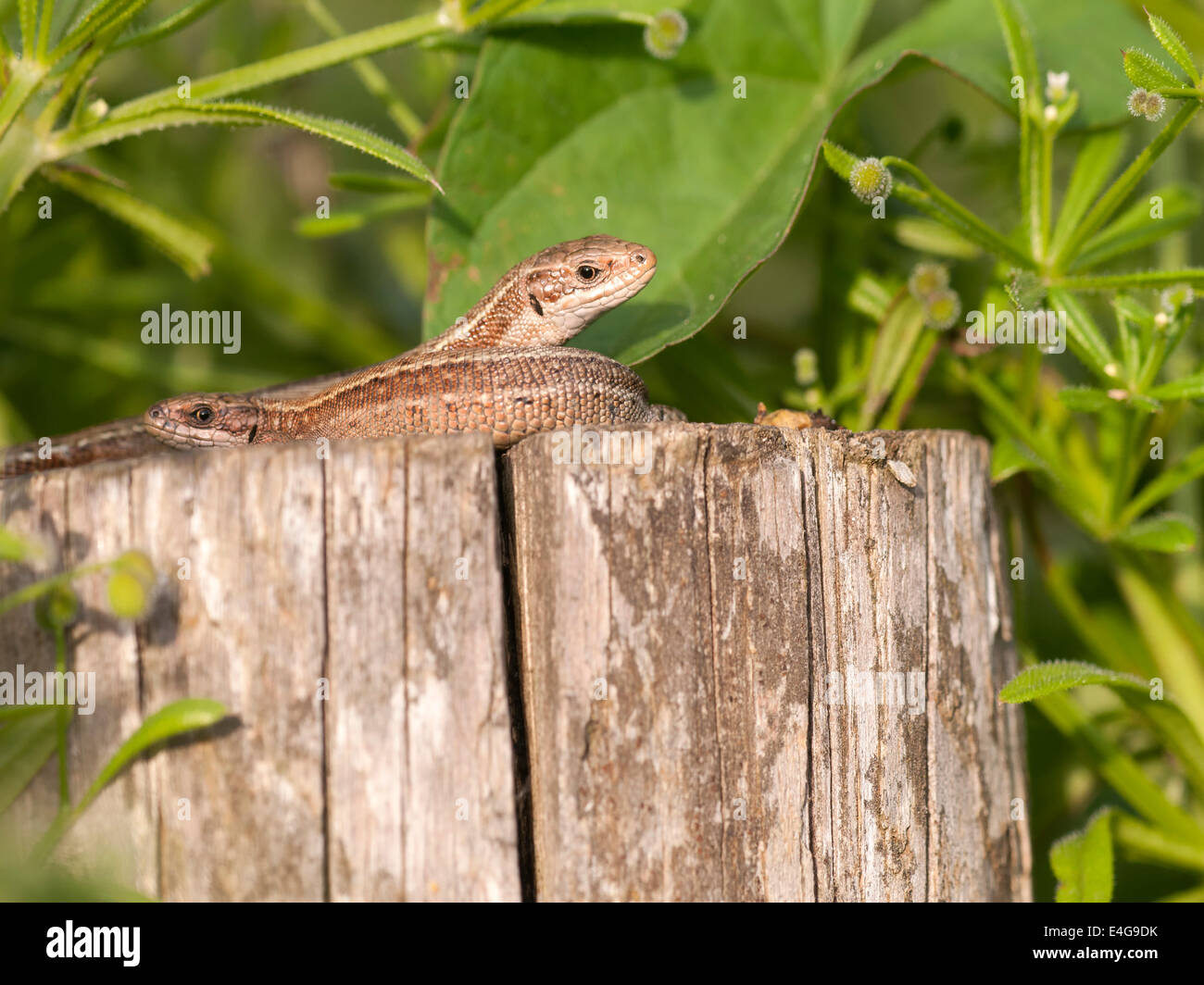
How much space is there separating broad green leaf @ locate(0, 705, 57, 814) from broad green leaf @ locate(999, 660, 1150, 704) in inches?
88.4

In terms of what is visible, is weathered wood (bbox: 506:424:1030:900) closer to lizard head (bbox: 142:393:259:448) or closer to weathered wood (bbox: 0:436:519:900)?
weathered wood (bbox: 0:436:519:900)

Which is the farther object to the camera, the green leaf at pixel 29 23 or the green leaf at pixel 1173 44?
the green leaf at pixel 29 23

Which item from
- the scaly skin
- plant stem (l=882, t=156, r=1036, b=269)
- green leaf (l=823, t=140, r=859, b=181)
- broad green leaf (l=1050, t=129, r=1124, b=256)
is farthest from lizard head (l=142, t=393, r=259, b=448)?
broad green leaf (l=1050, t=129, r=1124, b=256)

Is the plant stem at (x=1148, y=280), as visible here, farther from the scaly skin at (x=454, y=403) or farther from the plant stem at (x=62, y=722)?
the plant stem at (x=62, y=722)

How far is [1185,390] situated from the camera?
312cm

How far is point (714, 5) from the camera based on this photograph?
400 centimetres

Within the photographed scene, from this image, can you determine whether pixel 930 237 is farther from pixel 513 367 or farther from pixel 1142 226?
pixel 513 367

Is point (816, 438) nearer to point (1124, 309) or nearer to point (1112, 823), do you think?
point (1124, 309)

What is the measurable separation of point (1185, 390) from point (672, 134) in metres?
1.85

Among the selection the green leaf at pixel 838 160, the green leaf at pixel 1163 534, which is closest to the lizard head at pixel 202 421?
the green leaf at pixel 838 160

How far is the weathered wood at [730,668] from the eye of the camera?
7.88 ft

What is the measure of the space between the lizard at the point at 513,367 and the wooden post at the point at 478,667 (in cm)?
33
